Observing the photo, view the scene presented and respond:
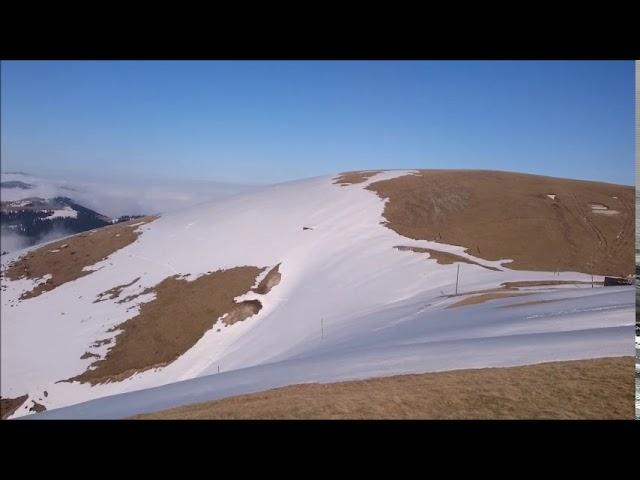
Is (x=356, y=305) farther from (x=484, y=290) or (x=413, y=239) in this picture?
(x=413, y=239)

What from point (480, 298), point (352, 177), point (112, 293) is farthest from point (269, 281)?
point (352, 177)

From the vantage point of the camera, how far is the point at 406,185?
140 ft

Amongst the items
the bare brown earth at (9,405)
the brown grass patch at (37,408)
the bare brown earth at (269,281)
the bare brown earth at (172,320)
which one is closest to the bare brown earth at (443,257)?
the bare brown earth at (269,281)

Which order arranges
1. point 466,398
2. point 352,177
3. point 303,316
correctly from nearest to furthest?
1. point 466,398
2. point 303,316
3. point 352,177

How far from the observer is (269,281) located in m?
28.5

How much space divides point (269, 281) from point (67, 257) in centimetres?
1932

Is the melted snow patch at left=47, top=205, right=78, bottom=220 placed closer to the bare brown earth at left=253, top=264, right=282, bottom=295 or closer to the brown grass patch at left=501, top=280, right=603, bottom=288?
the bare brown earth at left=253, top=264, right=282, bottom=295

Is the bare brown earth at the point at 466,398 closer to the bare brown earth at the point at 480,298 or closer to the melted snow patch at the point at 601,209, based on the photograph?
the bare brown earth at the point at 480,298

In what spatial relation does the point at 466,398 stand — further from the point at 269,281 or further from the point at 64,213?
the point at 64,213

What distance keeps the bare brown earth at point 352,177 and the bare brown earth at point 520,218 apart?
3339 mm

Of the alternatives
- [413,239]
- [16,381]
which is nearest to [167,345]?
[16,381]

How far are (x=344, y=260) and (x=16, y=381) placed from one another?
20.6 metres

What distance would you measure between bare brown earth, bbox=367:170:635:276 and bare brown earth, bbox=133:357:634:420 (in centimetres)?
2109

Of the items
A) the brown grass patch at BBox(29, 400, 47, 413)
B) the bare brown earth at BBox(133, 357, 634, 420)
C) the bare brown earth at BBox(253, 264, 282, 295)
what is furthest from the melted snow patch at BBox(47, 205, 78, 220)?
the bare brown earth at BBox(133, 357, 634, 420)
